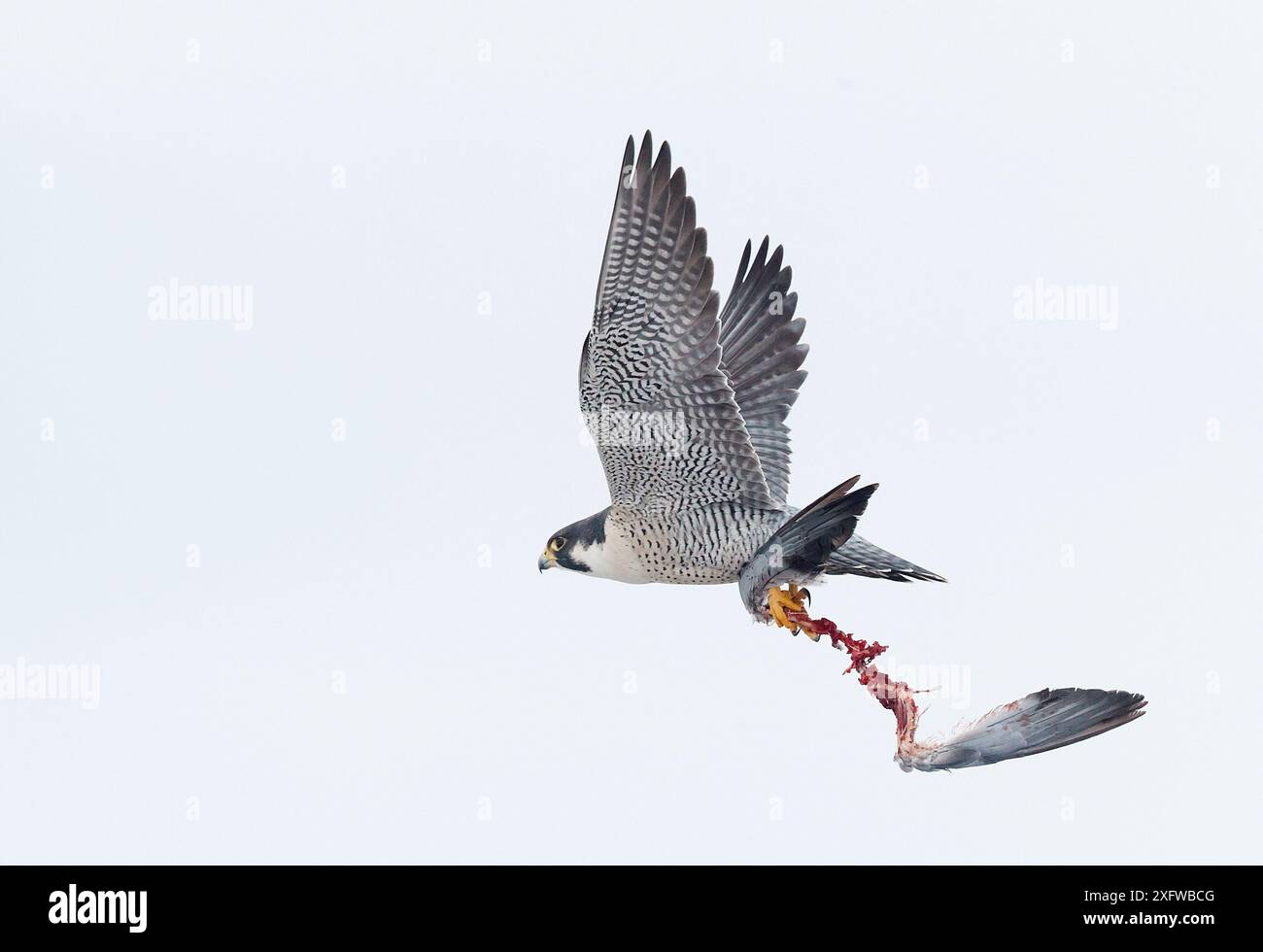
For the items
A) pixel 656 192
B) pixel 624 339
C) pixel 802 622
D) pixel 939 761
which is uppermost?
pixel 656 192

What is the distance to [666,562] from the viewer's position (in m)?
10.1

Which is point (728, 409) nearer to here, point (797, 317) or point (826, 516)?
point (826, 516)

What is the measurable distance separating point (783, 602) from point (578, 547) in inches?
60.9

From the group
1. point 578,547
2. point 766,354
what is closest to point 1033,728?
point 578,547

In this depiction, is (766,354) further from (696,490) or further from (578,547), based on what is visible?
(578,547)

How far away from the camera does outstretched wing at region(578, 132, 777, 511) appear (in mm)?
9000

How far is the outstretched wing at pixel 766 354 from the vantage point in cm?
1077

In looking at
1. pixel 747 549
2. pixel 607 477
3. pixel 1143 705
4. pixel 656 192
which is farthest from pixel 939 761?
pixel 656 192

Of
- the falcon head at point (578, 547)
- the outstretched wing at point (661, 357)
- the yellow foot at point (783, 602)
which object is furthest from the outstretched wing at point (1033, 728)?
the falcon head at point (578, 547)

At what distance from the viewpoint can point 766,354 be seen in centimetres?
1098

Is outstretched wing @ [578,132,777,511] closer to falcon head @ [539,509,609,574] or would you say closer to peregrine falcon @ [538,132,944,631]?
peregrine falcon @ [538,132,944,631]

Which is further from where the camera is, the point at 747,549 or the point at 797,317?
the point at 797,317

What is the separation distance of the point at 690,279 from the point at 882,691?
2393 millimetres

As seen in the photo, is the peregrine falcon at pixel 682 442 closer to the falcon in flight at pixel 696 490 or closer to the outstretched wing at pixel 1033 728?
the falcon in flight at pixel 696 490
